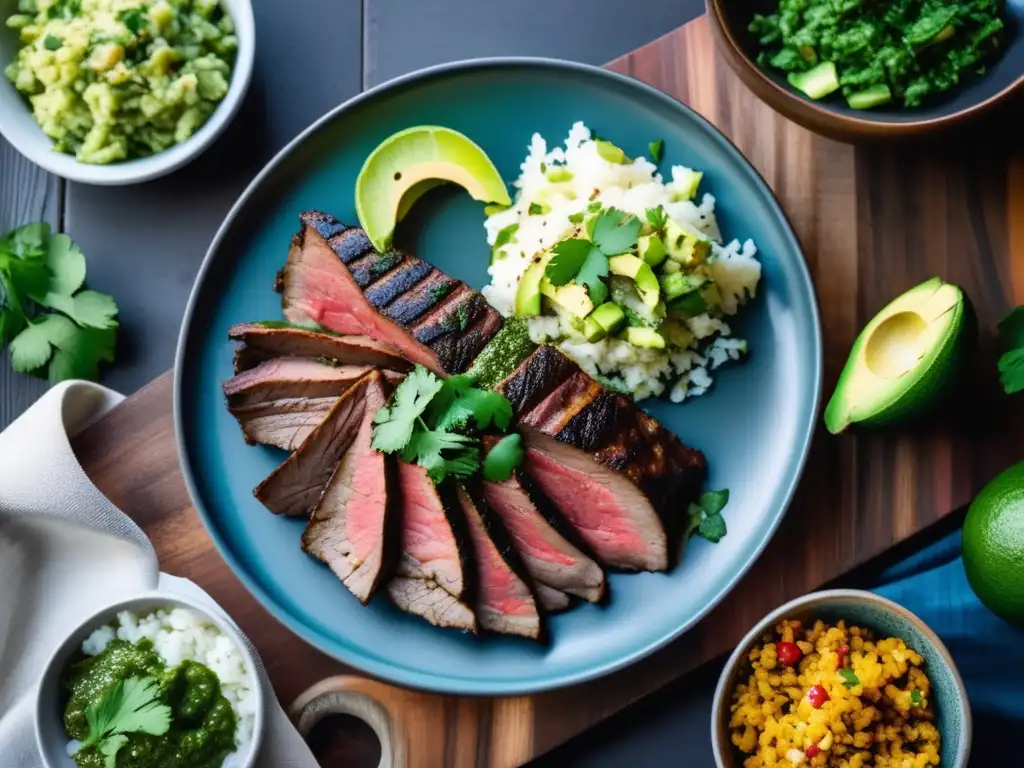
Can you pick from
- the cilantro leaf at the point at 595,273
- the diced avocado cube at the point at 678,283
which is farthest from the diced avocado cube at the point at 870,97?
the cilantro leaf at the point at 595,273

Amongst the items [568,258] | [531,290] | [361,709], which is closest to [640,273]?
[568,258]

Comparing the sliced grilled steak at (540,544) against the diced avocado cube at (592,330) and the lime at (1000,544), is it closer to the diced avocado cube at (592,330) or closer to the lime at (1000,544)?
the diced avocado cube at (592,330)

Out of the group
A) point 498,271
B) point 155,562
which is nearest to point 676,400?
point 498,271

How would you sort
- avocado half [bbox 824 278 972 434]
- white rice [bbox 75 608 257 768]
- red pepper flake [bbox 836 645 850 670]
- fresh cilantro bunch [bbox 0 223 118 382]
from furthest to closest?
1. fresh cilantro bunch [bbox 0 223 118 382]
2. white rice [bbox 75 608 257 768]
3. red pepper flake [bbox 836 645 850 670]
4. avocado half [bbox 824 278 972 434]

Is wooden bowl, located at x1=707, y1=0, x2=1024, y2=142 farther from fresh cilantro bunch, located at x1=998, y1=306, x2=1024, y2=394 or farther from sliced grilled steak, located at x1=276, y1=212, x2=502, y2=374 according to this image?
sliced grilled steak, located at x1=276, y1=212, x2=502, y2=374

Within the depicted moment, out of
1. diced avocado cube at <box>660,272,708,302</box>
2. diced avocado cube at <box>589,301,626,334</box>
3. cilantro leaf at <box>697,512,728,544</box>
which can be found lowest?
cilantro leaf at <box>697,512,728,544</box>

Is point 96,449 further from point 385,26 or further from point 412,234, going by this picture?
point 385,26

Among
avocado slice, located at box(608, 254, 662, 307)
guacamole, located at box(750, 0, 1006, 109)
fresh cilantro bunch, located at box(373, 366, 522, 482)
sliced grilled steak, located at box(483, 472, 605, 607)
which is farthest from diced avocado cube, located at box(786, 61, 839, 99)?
sliced grilled steak, located at box(483, 472, 605, 607)
